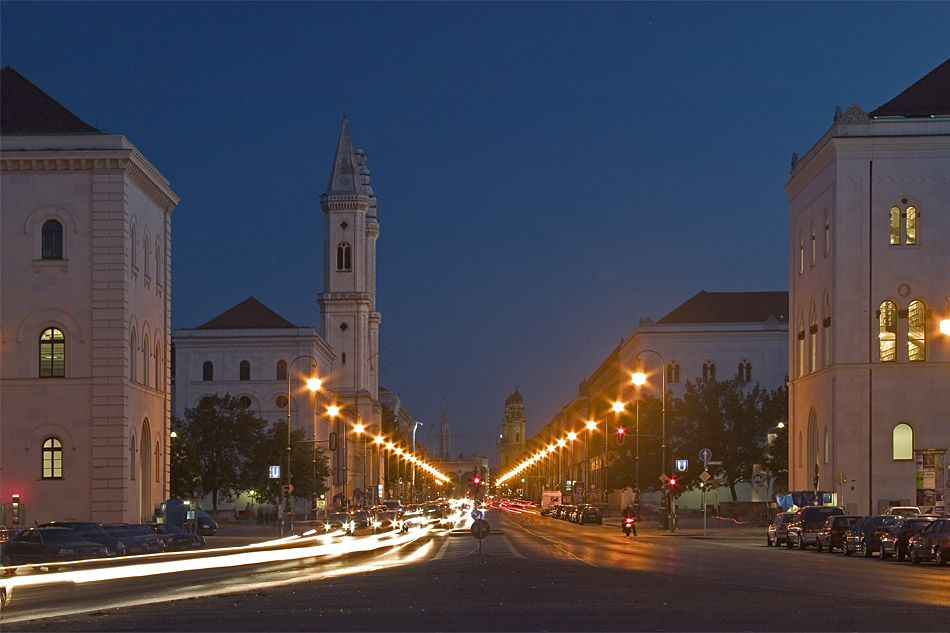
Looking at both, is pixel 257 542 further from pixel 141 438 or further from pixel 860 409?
pixel 860 409

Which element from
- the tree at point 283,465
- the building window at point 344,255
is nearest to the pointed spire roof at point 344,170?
the building window at point 344,255

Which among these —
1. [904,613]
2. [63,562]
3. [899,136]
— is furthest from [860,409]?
[904,613]

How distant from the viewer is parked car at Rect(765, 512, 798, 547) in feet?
186

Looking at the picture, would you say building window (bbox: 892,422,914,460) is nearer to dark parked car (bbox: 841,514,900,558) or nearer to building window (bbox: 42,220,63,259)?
dark parked car (bbox: 841,514,900,558)

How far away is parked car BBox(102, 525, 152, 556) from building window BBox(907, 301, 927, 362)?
41.6m

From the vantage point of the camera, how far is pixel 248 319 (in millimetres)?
133875

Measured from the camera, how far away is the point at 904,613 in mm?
21562

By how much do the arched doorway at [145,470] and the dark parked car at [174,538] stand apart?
11.4 m

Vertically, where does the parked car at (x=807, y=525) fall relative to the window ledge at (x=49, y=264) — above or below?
below

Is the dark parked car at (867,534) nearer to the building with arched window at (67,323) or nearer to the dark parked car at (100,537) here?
the dark parked car at (100,537)

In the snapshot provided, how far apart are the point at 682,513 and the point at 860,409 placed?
152ft

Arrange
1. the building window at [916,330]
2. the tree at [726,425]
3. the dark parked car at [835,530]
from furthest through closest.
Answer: the tree at [726,425] < the building window at [916,330] < the dark parked car at [835,530]

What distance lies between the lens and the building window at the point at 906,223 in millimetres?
73750

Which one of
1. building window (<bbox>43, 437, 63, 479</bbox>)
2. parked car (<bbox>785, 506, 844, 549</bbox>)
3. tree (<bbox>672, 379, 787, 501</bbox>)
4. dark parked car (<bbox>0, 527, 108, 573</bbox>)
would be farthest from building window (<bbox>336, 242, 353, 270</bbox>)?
dark parked car (<bbox>0, 527, 108, 573</bbox>)
